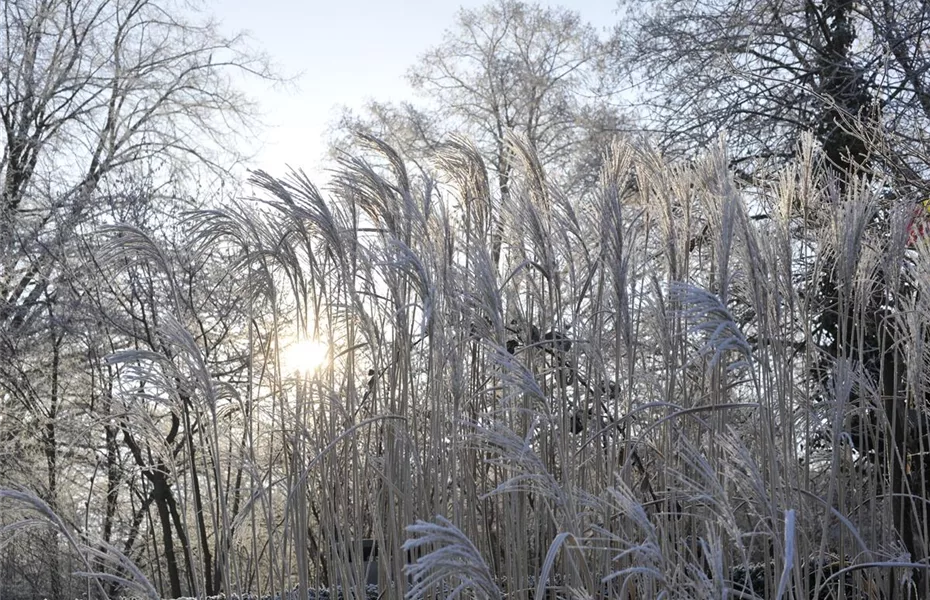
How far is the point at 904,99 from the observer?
6.75 meters

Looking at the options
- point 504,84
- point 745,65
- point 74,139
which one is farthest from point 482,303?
point 504,84

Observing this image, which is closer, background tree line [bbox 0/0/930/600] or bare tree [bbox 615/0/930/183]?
background tree line [bbox 0/0/930/600]

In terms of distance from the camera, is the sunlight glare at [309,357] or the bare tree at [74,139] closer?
the sunlight glare at [309,357]

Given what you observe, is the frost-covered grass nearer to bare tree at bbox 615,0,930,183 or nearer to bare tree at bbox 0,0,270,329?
bare tree at bbox 615,0,930,183

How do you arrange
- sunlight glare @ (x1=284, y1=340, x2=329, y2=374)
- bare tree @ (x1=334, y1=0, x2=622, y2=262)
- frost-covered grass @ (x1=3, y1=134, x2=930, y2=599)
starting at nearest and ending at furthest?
frost-covered grass @ (x1=3, y1=134, x2=930, y2=599) < sunlight glare @ (x1=284, y1=340, x2=329, y2=374) < bare tree @ (x1=334, y1=0, x2=622, y2=262)

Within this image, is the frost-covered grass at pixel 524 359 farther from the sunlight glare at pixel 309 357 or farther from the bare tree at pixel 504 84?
the bare tree at pixel 504 84

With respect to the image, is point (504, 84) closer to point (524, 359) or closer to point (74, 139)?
point (74, 139)

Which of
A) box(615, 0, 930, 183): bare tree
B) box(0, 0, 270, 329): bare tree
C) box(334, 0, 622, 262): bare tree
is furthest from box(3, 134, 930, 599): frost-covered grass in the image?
box(334, 0, 622, 262): bare tree

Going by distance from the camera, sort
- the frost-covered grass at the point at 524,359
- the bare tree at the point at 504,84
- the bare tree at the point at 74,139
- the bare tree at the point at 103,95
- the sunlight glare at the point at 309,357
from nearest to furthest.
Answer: the frost-covered grass at the point at 524,359
the sunlight glare at the point at 309,357
the bare tree at the point at 74,139
the bare tree at the point at 103,95
the bare tree at the point at 504,84

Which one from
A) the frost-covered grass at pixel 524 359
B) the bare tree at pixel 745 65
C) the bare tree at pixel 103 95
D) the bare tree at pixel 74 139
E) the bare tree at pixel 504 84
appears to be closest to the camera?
the frost-covered grass at pixel 524 359

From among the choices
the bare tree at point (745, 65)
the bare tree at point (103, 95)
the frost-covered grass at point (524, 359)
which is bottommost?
the frost-covered grass at point (524, 359)

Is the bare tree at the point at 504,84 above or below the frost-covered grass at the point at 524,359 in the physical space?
above

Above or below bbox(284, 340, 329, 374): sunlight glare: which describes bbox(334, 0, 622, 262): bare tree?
above

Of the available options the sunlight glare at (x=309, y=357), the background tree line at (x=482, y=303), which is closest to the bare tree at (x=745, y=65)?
the background tree line at (x=482, y=303)
